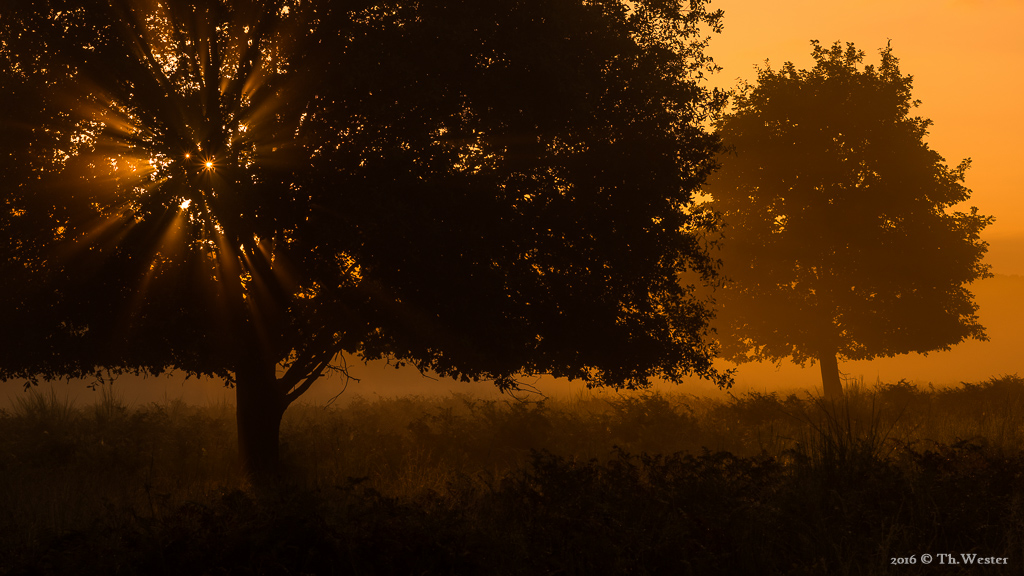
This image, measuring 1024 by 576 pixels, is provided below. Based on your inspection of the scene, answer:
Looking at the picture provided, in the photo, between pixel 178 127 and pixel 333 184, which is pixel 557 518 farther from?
pixel 178 127

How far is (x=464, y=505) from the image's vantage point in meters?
7.37

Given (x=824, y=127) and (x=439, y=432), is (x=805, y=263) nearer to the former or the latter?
(x=824, y=127)

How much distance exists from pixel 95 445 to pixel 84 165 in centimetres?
618

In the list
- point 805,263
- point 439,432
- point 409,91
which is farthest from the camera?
point 805,263

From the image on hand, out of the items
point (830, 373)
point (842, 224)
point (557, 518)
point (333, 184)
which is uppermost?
point (842, 224)

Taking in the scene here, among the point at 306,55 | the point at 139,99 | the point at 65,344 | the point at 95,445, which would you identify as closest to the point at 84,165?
the point at 139,99

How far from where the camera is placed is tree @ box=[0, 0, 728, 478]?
8828mm

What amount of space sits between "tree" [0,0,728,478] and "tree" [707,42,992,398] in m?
12.6

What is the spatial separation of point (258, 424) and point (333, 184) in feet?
15.7

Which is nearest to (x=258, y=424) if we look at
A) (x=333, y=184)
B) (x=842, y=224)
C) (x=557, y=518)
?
(x=333, y=184)

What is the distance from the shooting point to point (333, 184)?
345 inches

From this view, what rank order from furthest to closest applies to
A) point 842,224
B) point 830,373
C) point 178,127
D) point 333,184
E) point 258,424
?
point 830,373, point 842,224, point 258,424, point 178,127, point 333,184

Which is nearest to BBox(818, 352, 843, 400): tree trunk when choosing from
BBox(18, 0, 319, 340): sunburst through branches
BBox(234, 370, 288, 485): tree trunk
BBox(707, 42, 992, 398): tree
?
BBox(707, 42, 992, 398): tree

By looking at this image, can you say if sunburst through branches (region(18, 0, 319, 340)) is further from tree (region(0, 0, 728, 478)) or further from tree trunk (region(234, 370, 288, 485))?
tree trunk (region(234, 370, 288, 485))
